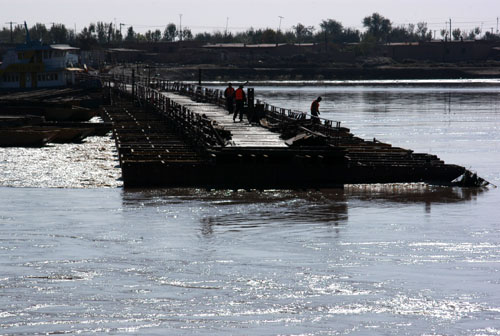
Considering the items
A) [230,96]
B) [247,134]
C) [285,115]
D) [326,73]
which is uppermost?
[326,73]

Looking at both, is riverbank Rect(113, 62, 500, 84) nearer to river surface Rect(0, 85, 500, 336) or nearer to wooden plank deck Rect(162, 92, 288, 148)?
wooden plank deck Rect(162, 92, 288, 148)

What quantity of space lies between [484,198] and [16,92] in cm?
6624

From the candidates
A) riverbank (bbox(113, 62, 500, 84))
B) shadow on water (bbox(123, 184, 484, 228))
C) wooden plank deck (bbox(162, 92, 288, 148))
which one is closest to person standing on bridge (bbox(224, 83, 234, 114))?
wooden plank deck (bbox(162, 92, 288, 148))

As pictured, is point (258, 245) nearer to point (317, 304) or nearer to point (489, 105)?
point (317, 304)

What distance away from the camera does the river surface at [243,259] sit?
53.0ft

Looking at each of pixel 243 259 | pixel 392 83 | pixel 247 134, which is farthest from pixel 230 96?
pixel 392 83

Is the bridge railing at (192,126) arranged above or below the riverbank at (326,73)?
below

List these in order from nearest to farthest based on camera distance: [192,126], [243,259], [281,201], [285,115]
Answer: [243,259]
[281,201]
[192,126]
[285,115]

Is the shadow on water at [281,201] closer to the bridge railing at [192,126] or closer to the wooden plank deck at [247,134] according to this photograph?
the wooden plank deck at [247,134]

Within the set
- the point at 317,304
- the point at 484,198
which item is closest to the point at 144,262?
the point at 317,304

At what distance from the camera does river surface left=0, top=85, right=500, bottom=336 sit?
16141 mm

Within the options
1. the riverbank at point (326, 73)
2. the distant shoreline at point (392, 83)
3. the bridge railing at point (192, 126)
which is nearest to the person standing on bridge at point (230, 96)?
the bridge railing at point (192, 126)

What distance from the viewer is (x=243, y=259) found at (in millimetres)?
20688

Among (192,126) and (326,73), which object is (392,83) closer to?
(326,73)
